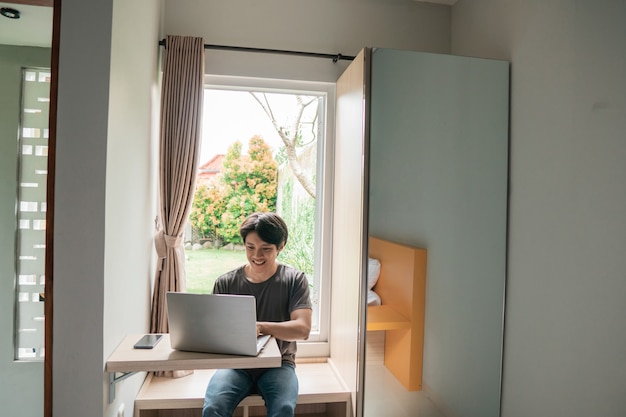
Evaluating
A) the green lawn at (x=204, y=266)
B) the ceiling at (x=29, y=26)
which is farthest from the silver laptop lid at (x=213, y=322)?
the ceiling at (x=29, y=26)

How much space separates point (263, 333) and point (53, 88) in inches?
49.6

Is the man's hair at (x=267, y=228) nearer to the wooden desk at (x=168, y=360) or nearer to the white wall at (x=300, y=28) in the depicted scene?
the wooden desk at (x=168, y=360)

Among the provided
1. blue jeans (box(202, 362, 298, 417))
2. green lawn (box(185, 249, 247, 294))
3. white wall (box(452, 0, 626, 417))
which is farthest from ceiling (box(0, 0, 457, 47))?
white wall (box(452, 0, 626, 417))

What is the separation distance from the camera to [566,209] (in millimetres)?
1792

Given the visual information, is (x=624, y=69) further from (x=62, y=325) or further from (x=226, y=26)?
(x=62, y=325)

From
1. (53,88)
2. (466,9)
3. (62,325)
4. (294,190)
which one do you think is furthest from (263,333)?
(466,9)

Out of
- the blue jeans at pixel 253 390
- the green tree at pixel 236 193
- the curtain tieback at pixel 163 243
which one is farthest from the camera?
the green tree at pixel 236 193

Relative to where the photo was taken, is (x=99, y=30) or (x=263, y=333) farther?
(x=263, y=333)

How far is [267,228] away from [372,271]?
0.55 meters

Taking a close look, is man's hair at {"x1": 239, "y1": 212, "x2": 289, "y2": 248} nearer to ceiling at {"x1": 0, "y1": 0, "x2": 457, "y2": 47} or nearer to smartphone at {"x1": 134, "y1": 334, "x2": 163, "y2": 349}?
smartphone at {"x1": 134, "y1": 334, "x2": 163, "y2": 349}

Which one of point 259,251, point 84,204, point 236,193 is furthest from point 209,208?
point 84,204

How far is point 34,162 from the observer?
5.04 feet

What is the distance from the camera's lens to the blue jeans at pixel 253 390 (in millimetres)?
1874

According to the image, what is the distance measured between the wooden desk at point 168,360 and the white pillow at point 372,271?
0.58 meters
